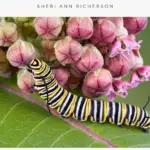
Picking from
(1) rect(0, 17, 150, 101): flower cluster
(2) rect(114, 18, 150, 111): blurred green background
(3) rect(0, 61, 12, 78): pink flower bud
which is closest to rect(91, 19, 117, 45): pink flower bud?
(1) rect(0, 17, 150, 101): flower cluster

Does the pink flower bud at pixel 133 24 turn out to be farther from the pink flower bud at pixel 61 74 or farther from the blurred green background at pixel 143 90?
the blurred green background at pixel 143 90

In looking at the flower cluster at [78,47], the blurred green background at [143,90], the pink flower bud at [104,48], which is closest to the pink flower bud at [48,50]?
the flower cluster at [78,47]

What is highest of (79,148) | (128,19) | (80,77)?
(128,19)

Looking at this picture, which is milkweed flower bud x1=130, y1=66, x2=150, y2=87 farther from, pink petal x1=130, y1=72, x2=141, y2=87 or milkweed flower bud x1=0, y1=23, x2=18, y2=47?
milkweed flower bud x1=0, y1=23, x2=18, y2=47

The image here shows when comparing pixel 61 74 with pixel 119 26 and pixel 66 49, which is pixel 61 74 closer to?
pixel 66 49
